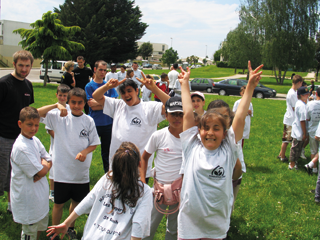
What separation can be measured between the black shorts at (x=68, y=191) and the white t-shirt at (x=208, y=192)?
1666 millimetres

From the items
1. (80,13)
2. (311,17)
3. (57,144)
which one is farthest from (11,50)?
(57,144)

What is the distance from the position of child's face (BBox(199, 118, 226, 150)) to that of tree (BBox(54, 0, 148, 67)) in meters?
35.7

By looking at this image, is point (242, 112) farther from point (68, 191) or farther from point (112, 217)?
point (68, 191)

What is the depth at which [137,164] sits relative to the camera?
7.72 ft

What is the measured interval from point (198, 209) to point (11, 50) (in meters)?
62.3

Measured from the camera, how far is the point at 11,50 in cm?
5416

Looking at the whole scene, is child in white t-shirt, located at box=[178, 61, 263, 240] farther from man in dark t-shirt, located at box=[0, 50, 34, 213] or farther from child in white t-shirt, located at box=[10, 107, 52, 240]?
man in dark t-shirt, located at box=[0, 50, 34, 213]

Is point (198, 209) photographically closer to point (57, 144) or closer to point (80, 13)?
point (57, 144)

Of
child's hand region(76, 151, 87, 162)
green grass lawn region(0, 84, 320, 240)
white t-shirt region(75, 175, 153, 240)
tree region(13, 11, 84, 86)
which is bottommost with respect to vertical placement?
green grass lawn region(0, 84, 320, 240)

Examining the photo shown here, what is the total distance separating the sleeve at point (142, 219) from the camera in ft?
7.11

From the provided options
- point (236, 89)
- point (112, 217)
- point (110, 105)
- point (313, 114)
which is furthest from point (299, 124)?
point (236, 89)

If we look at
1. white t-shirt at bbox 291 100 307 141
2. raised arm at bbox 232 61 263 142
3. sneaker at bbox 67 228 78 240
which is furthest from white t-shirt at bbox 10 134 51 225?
white t-shirt at bbox 291 100 307 141

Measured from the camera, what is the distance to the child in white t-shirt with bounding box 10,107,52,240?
3.03m

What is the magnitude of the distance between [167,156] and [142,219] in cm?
107
